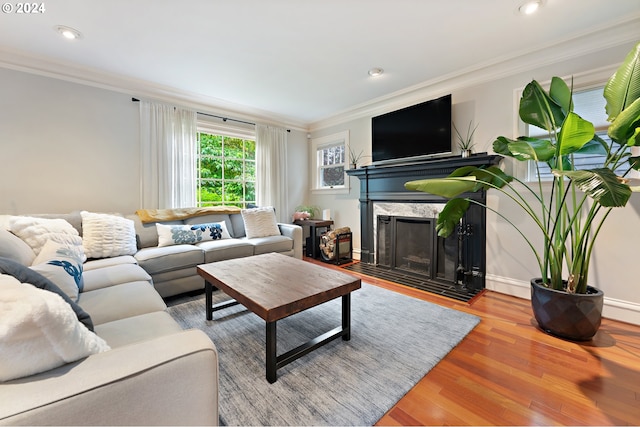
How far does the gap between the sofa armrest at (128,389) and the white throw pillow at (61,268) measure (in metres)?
0.90

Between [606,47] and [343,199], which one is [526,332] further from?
[343,199]

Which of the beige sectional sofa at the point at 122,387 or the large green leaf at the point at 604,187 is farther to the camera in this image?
the large green leaf at the point at 604,187

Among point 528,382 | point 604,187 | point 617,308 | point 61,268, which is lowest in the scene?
point 528,382

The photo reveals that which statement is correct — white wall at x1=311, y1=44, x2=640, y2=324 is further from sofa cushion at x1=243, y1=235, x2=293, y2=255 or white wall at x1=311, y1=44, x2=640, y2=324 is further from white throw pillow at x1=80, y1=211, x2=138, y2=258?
white throw pillow at x1=80, y1=211, x2=138, y2=258

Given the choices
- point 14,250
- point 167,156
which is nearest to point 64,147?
point 167,156

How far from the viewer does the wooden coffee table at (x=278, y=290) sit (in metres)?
1.49

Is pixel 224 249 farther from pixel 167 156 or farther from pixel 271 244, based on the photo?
pixel 167 156

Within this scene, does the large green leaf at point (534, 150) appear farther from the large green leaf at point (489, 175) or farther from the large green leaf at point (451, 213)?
the large green leaf at point (451, 213)

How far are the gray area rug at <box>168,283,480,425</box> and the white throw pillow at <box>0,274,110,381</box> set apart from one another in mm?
848

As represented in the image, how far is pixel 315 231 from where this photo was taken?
14.4 ft

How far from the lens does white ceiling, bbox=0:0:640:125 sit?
1.98 metres

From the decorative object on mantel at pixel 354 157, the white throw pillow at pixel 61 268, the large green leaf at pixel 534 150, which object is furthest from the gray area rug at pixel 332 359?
the decorative object on mantel at pixel 354 157

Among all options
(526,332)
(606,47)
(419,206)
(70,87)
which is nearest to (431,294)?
(526,332)

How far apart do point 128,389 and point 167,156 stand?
3440mm
